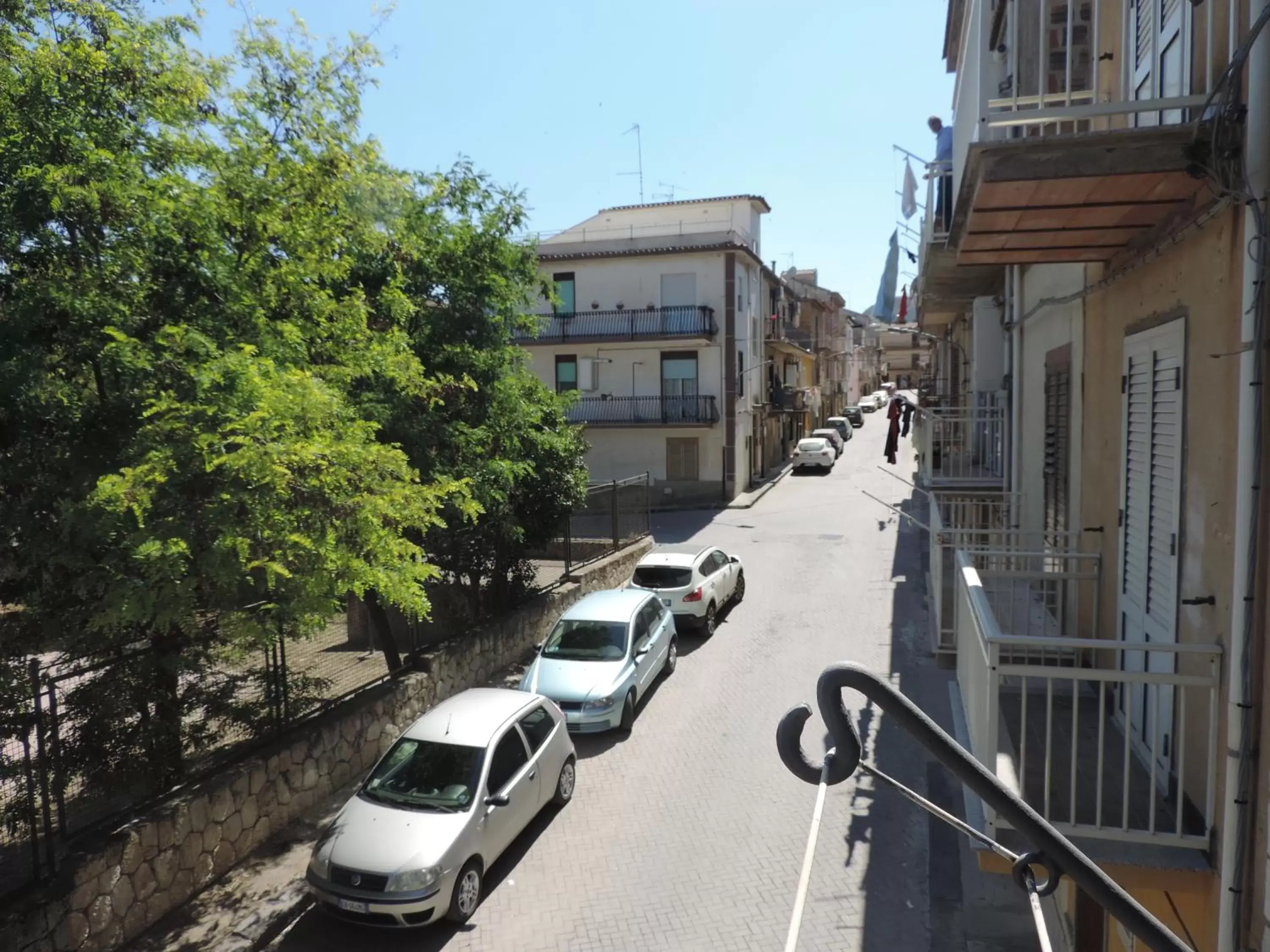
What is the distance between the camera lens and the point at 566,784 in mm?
8898

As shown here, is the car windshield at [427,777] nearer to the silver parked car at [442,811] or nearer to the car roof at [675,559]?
the silver parked car at [442,811]

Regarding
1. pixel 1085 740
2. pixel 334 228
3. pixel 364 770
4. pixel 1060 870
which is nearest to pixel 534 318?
pixel 334 228

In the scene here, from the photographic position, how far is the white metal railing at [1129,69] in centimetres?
405

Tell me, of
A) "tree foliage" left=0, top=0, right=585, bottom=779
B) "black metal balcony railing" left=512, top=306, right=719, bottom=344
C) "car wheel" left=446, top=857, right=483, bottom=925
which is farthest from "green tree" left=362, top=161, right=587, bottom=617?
"black metal balcony railing" left=512, top=306, right=719, bottom=344

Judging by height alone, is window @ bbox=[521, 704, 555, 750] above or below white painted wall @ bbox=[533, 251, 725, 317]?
below

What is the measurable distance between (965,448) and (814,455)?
24150mm

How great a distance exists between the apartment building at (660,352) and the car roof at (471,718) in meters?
21.6

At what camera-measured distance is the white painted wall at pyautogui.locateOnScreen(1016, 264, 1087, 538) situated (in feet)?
23.4

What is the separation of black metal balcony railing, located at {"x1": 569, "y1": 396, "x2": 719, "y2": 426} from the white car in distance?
9.35 meters

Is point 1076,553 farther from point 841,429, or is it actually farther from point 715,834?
point 841,429

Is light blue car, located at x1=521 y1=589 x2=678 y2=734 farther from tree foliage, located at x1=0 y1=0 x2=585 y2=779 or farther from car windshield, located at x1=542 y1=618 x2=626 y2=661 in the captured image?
tree foliage, located at x1=0 y1=0 x2=585 y2=779

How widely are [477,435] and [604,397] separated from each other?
19.9 meters

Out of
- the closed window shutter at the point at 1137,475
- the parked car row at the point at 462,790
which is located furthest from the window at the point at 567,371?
the closed window shutter at the point at 1137,475

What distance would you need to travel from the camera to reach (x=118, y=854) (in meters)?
6.39
